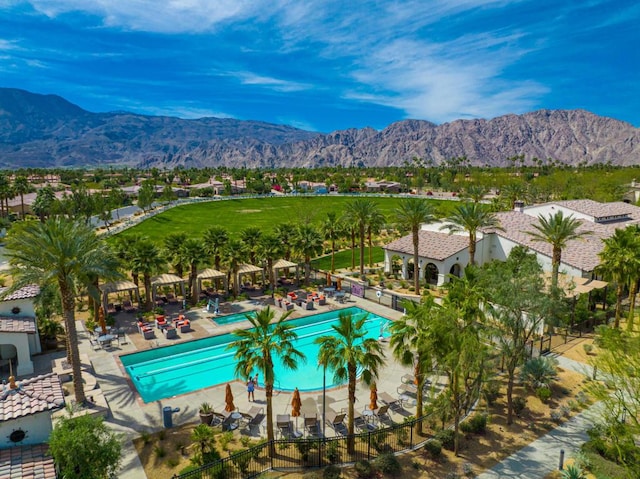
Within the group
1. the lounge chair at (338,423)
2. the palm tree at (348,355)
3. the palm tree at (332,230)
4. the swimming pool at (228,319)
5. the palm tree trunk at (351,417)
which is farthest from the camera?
the palm tree at (332,230)

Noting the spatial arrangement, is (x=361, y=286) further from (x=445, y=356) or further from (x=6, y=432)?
(x=6, y=432)

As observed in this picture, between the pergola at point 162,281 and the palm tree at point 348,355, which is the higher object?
the palm tree at point 348,355

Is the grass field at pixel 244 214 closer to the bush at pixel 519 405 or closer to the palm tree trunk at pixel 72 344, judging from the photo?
the palm tree trunk at pixel 72 344

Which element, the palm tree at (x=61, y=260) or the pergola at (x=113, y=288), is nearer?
the palm tree at (x=61, y=260)

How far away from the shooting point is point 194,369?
2662cm

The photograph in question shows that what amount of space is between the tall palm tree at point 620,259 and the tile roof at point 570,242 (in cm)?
348

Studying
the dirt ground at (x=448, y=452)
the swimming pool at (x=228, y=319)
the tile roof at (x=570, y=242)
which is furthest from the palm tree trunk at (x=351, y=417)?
the tile roof at (x=570, y=242)

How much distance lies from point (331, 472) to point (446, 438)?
522 centimetres

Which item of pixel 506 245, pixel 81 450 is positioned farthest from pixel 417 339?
pixel 506 245

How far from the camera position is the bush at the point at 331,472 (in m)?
15.5

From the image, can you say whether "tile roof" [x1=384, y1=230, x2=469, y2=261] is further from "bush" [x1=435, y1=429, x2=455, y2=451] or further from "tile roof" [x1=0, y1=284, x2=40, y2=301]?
"tile roof" [x1=0, y1=284, x2=40, y2=301]

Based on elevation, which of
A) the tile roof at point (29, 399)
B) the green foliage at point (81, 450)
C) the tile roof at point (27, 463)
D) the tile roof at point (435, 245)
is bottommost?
the tile roof at point (27, 463)

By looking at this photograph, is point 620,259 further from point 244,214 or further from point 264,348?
point 244,214

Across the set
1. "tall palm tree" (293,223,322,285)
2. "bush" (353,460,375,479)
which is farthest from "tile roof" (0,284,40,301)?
"tall palm tree" (293,223,322,285)
